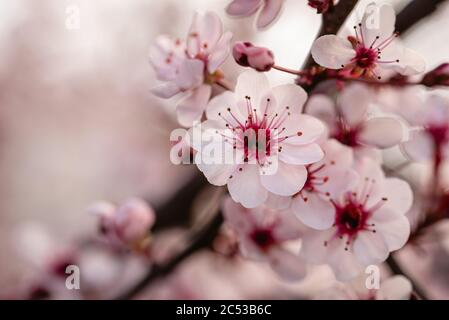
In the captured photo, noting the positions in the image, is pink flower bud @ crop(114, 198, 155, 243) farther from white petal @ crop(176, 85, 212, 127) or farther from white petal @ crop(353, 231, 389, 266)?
white petal @ crop(353, 231, 389, 266)

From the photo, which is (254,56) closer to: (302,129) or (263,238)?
(302,129)

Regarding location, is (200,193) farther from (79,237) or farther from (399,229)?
(399,229)

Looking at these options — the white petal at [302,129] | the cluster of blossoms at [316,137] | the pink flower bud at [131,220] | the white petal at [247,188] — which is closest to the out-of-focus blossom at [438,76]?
the cluster of blossoms at [316,137]

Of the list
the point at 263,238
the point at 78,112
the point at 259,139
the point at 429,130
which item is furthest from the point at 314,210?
the point at 78,112

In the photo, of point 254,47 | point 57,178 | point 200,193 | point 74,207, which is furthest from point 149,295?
point 57,178

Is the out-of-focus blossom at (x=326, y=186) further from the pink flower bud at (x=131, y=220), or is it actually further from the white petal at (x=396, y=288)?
the pink flower bud at (x=131, y=220)
